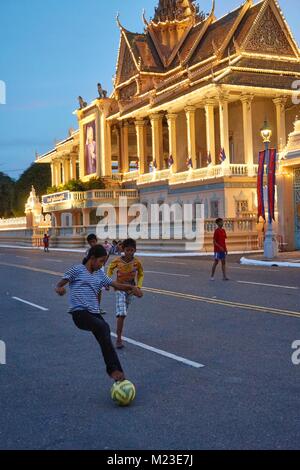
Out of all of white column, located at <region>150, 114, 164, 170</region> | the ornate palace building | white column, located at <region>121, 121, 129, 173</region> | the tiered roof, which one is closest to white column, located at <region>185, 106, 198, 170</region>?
the ornate palace building

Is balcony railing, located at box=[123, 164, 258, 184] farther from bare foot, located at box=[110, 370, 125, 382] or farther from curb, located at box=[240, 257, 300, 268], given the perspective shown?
bare foot, located at box=[110, 370, 125, 382]

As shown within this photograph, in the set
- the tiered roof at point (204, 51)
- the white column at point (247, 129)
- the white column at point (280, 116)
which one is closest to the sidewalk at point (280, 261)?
the white column at point (247, 129)

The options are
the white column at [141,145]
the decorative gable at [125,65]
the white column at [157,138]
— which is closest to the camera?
the white column at [157,138]

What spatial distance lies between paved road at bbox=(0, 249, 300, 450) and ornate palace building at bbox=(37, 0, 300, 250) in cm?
2261

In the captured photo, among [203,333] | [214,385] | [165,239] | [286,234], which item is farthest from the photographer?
[165,239]

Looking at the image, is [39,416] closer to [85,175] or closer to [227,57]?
[227,57]

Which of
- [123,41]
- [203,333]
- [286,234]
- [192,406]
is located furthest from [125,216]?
[192,406]

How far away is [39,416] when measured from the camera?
5051 millimetres

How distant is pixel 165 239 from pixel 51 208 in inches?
920

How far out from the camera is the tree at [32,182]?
322 feet

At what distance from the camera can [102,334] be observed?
18.1 feet

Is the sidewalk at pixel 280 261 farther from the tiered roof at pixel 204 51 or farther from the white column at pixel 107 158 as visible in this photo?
the white column at pixel 107 158

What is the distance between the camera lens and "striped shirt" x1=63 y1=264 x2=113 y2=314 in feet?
18.6

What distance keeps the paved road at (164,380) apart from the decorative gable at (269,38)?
31.2 metres
